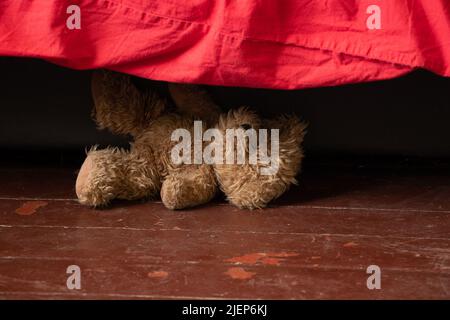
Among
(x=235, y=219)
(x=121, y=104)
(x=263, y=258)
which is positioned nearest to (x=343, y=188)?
(x=235, y=219)

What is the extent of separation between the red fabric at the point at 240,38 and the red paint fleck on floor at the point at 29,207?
0.33 m

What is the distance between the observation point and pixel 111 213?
1.41 meters

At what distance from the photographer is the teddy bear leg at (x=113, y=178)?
1.41 metres

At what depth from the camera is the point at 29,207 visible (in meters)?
1.44

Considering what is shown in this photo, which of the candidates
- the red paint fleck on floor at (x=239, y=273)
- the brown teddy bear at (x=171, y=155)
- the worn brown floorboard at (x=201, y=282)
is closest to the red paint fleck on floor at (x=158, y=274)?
the worn brown floorboard at (x=201, y=282)

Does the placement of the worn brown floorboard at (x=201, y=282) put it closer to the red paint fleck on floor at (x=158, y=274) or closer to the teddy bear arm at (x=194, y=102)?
the red paint fleck on floor at (x=158, y=274)

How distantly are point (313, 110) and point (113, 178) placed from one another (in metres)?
0.50

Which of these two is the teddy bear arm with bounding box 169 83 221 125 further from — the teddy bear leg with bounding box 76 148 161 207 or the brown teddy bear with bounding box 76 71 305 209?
the teddy bear leg with bounding box 76 148 161 207

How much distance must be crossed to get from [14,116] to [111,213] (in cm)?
42

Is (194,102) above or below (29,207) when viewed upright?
above

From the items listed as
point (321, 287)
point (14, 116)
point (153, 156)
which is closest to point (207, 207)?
point (153, 156)

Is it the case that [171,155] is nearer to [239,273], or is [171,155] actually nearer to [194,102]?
[194,102]

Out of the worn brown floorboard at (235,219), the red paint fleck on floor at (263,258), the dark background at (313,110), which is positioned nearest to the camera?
the red paint fleck on floor at (263,258)
